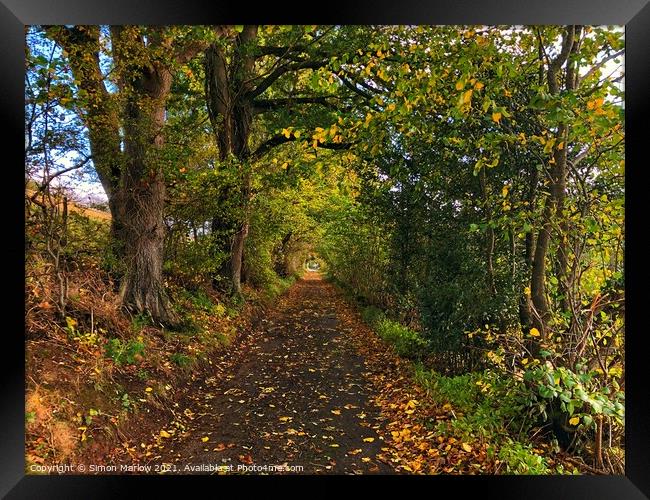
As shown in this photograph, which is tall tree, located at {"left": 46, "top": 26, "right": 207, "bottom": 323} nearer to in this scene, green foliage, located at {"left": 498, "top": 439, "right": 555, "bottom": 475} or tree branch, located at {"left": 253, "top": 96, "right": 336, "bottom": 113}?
tree branch, located at {"left": 253, "top": 96, "right": 336, "bottom": 113}

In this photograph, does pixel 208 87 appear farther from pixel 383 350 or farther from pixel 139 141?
pixel 383 350

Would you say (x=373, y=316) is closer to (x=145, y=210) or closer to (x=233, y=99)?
(x=145, y=210)

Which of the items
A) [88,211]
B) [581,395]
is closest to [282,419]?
[581,395]

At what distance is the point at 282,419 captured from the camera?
13.6ft

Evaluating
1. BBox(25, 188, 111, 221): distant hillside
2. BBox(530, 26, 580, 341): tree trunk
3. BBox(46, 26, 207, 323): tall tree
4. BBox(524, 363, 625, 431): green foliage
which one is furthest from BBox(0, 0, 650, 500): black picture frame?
BBox(25, 188, 111, 221): distant hillside

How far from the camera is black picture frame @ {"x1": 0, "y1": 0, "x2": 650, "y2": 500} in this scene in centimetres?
231

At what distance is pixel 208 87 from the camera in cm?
864

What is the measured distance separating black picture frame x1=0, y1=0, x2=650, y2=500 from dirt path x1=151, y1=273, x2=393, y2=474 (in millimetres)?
1029

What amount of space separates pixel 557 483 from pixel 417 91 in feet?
11.3
